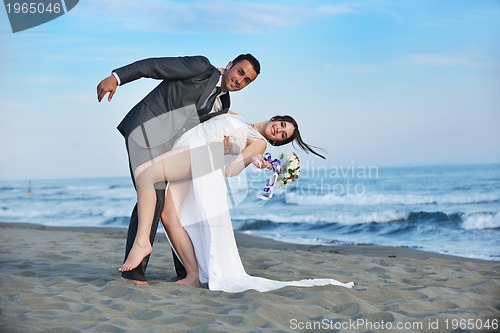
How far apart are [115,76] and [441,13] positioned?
20308mm

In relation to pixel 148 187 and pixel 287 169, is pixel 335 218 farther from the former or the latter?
pixel 148 187

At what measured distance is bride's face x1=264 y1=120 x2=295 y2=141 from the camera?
4668mm

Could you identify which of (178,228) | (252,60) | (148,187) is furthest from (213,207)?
(252,60)

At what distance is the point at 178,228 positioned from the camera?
15.4ft

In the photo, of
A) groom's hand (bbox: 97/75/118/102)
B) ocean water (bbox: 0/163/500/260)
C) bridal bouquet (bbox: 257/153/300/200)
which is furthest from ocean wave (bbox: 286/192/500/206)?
groom's hand (bbox: 97/75/118/102)

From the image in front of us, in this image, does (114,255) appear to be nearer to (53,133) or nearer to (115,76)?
A: (115,76)

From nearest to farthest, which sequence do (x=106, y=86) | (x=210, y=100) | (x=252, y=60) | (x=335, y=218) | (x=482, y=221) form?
(x=106, y=86)
(x=252, y=60)
(x=210, y=100)
(x=482, y=221)
(x=335, y=218)

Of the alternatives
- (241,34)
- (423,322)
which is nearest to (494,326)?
(423,322)

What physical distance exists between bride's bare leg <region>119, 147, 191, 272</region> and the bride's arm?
13.2 inches

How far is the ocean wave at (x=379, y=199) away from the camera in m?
19.3

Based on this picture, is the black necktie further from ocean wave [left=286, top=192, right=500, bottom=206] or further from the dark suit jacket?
ocean wave [left=286, top=192, right=500, bottom=206]

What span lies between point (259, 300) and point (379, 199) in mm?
17572

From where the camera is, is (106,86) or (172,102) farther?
(172,102)

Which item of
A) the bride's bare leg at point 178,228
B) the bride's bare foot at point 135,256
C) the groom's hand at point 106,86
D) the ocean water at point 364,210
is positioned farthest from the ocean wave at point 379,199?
the groom's hand at point 106,86
